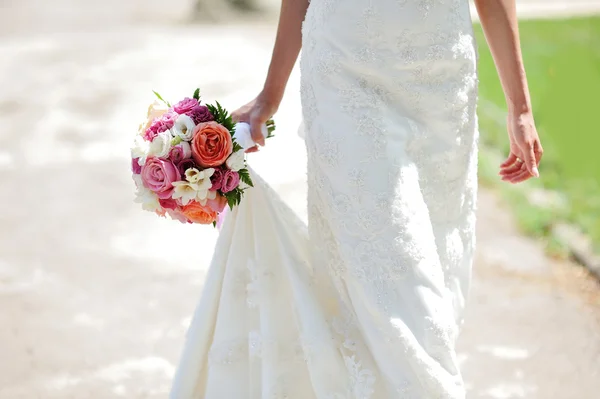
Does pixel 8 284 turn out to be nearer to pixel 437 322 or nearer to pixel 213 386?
pixel 213 386

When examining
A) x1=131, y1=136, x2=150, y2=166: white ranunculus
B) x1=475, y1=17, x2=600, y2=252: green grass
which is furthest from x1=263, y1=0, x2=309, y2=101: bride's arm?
x1=475, y1=17, x2=600, y2=252: green grass

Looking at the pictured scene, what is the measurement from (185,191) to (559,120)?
19.1 feet

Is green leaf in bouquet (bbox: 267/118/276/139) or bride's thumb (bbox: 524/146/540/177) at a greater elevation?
green leaf in bouquet (bbox: 267/118/276/139)

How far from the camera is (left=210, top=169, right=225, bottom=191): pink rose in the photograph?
8.45 feet

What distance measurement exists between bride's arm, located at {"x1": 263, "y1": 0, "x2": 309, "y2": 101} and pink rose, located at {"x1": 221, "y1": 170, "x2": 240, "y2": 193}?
1.24ft

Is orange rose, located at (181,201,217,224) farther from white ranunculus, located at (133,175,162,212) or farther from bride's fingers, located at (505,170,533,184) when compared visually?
bride's fingers, located at (505,170,533,184)

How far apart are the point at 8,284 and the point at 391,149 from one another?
107 inches

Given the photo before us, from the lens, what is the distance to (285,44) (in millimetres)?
2805

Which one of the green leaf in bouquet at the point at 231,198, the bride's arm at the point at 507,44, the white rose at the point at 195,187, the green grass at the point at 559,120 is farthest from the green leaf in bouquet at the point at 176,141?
the green grass at the point at 559,120

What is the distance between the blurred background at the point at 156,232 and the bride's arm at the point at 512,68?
123 cm

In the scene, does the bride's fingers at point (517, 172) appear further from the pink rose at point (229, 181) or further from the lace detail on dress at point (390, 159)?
the pink rose at point (229, 181)

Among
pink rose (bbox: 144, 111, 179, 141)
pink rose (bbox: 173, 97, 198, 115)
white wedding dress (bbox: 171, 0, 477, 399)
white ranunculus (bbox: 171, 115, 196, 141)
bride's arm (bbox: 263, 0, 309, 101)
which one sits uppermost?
bride's arm (bbox: 263, 0, 309, 101)

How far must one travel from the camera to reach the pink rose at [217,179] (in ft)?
8.45

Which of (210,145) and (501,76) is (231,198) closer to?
(210,145)
